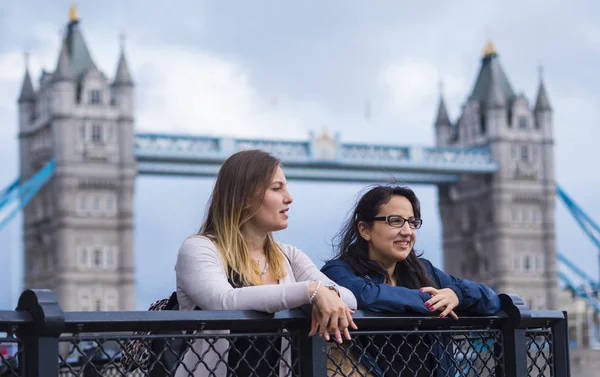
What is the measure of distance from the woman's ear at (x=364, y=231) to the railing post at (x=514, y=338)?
425 mm

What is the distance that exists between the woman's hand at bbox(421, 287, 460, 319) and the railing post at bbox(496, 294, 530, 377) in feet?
0.36

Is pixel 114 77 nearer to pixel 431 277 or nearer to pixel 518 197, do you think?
pixel 518 197

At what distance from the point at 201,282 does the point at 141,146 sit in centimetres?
4386

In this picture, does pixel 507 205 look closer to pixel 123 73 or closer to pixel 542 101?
pixel 542 101

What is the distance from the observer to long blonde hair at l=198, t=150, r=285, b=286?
246cm

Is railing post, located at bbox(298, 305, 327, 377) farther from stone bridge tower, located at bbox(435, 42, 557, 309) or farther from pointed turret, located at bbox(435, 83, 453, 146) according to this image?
pointed turret, located at bbox(435, 83, 453, 146)

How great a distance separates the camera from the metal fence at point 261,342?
1.82m

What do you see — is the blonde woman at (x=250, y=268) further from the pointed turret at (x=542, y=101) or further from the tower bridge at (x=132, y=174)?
the pointed turret at (x=542, y=101)

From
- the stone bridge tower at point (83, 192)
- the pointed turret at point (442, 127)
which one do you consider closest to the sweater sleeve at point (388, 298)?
the stone bridge tower at point (83, 192)

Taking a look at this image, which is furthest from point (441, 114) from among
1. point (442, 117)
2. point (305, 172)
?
point (305, 172)

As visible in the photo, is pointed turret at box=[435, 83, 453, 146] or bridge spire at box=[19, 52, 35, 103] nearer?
bridge spire at box=[19, 52, 35, 103]

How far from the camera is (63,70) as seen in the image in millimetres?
46594

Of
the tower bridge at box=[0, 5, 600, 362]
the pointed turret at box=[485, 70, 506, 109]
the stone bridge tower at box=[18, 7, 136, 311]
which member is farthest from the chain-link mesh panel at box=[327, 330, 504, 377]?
the pointed turret at box=[485, 70, 506, 109]

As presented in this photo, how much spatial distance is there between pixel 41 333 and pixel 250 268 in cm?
71
